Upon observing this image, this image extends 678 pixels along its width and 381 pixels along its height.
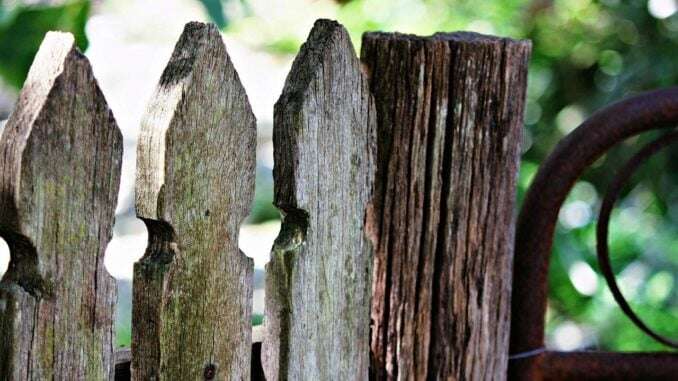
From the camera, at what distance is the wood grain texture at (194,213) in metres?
1.37

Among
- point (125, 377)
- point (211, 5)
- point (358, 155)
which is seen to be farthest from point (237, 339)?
point (211, 5)

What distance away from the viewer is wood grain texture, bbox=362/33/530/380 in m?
1.68

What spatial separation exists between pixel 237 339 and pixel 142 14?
471 centimetres

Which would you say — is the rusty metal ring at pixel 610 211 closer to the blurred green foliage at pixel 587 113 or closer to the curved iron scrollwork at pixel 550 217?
the curved iron scrollwork at pixel 550 217

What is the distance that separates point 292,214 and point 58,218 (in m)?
0.37

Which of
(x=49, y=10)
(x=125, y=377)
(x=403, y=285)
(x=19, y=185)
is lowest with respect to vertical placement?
(x=125, y=377)

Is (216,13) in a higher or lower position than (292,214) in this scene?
higher

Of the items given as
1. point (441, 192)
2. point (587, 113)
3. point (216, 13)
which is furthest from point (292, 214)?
point (587, 113)

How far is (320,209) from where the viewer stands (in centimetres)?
156

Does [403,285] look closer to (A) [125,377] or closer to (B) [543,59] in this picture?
(A) [125,377]

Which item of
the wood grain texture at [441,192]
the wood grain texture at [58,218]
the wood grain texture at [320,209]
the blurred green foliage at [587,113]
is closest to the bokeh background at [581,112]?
the blurred green foliage at [587,113]

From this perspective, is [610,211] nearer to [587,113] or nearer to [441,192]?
[441,192]

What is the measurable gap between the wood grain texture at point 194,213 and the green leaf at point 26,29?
44 cm

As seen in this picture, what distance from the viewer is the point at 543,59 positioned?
183 inches
